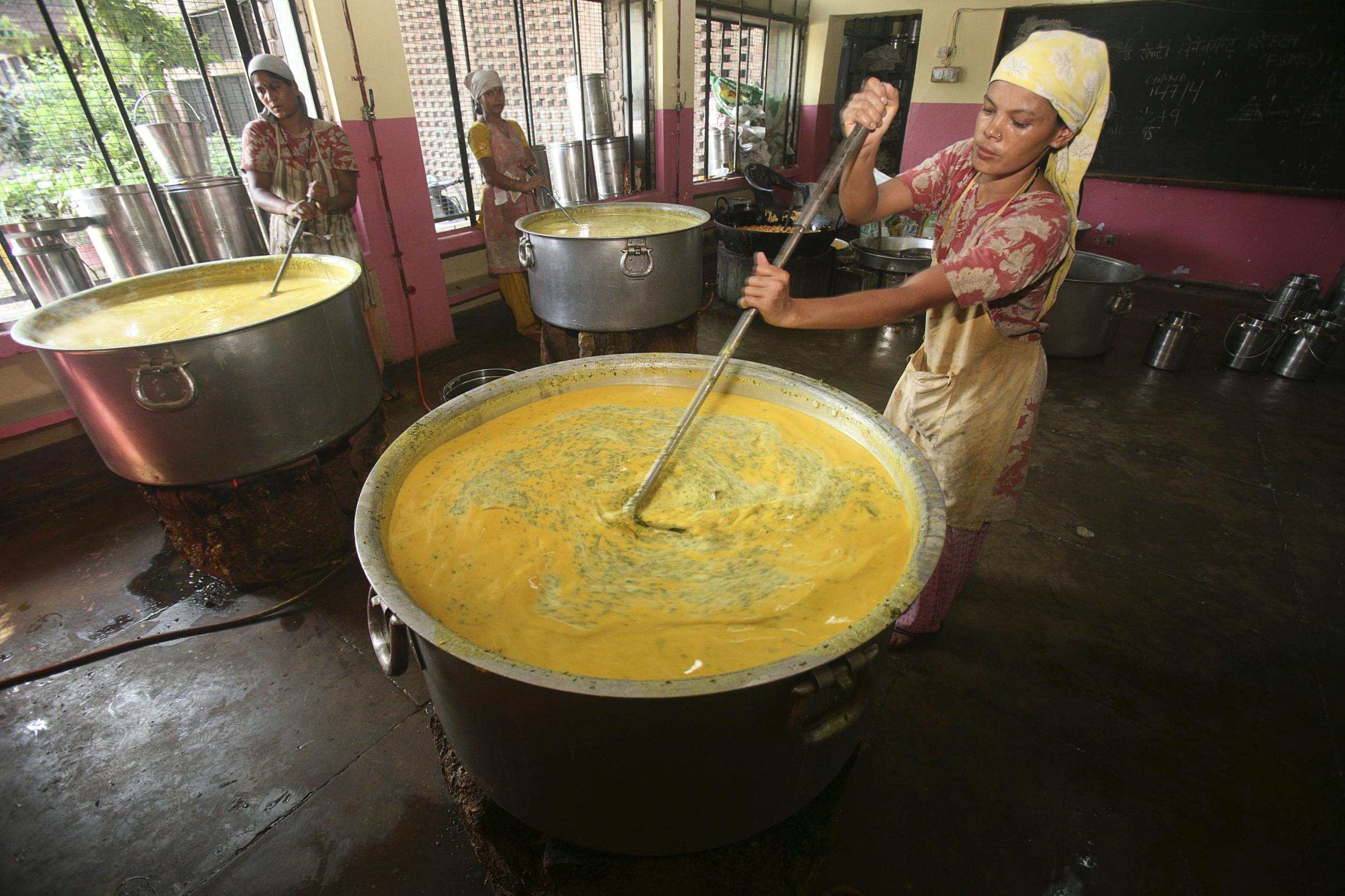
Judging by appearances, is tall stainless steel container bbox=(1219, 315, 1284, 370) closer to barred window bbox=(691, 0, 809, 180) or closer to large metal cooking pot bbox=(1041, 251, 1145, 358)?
large metal cooking pot bbox=(1041, 251, 1145, 358)

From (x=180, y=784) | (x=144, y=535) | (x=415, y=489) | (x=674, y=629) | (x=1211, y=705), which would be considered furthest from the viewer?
(x=144, y=535)

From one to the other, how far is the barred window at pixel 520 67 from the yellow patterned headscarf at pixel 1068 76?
13.9 feet

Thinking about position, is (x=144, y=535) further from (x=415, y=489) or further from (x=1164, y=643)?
(x=1164, y=643)

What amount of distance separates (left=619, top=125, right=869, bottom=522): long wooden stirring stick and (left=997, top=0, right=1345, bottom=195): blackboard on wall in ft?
22.1

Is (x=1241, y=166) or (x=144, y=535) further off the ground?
(x=1241, y=166)

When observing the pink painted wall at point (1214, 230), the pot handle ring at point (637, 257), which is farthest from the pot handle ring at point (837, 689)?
the pink painted wall at point (1214, 230)

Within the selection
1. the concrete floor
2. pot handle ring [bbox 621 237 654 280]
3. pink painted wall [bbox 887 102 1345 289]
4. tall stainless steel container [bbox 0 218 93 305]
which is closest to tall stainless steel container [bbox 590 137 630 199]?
pot handle ring [bbox 621 237 654 280]

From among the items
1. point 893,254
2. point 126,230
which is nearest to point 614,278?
point 126,230

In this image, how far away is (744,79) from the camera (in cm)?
854

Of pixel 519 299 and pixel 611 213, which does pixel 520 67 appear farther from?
pixel 611 213

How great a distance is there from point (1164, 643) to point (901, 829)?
1.51 metres

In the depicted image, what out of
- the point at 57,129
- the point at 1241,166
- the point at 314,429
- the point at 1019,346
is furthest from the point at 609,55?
the point at 1241,166

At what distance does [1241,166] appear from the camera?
628 centimetres

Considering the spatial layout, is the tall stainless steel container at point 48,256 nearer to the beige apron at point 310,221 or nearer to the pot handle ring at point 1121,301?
the beige apron at point 310,221
